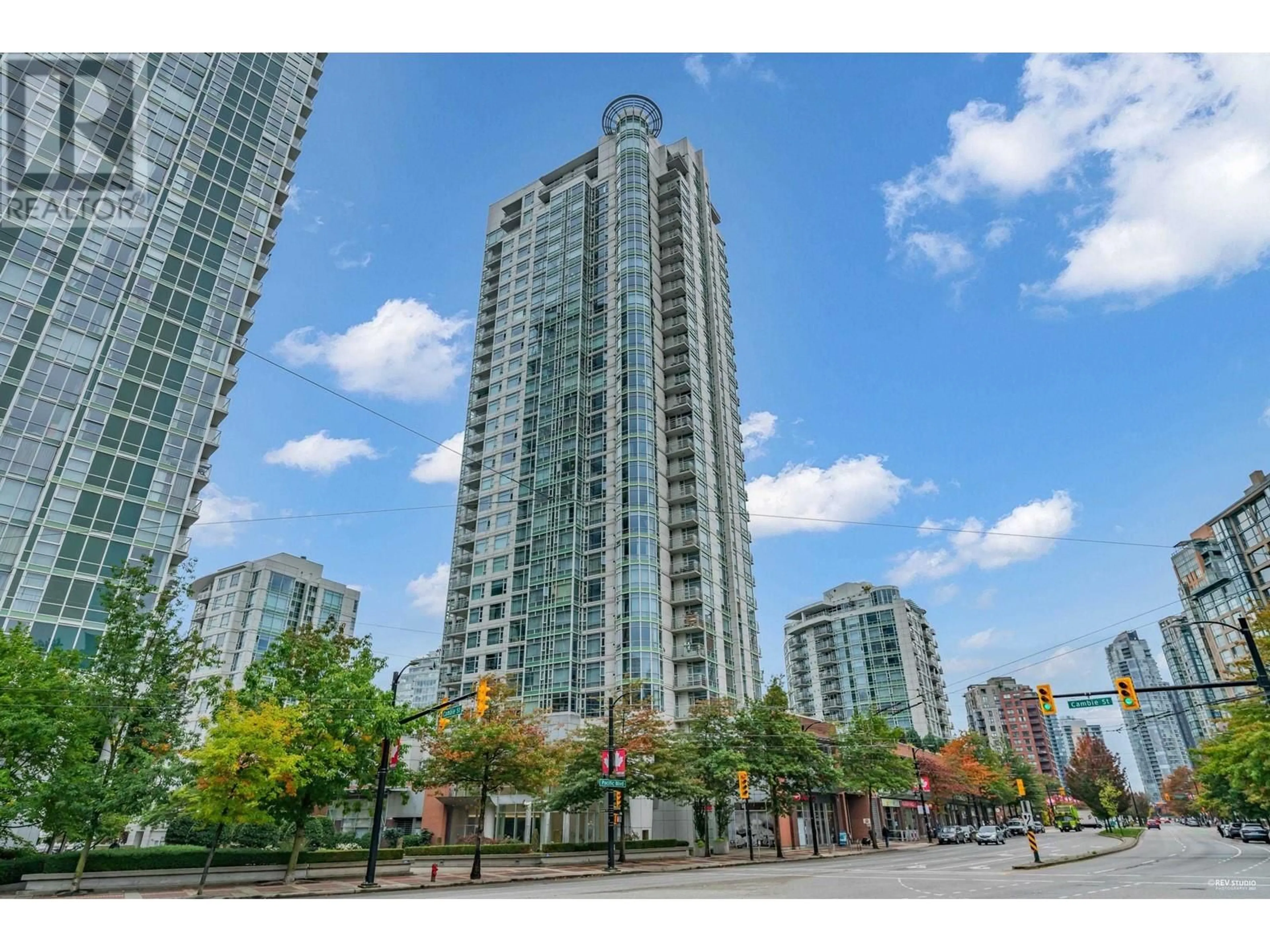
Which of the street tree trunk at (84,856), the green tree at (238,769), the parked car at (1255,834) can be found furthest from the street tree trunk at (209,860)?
the parked car at (1255,834)

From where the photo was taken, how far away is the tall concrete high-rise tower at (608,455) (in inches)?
2434

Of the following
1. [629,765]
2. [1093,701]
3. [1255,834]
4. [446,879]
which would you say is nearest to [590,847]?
[629,765]

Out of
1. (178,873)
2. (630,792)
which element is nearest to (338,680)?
(178,873)

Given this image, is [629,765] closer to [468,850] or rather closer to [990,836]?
[468,850]

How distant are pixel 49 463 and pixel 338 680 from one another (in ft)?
108

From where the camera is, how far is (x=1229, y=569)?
9712 centimetres

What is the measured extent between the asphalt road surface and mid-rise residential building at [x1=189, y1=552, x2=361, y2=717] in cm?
7749

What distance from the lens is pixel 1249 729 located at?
39250 millimetres

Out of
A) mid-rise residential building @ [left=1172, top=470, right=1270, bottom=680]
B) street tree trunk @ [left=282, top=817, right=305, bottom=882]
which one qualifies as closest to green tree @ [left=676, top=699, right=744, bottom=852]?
street tree trunk @ [left=282, top=817, right=305, bottom=882]

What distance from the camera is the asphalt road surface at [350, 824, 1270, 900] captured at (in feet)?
65.9

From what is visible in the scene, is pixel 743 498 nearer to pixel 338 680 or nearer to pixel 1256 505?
pixel 338 680

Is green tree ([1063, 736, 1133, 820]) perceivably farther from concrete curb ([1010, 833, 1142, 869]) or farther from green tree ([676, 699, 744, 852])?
green tree ([676, 699, 744, 852])

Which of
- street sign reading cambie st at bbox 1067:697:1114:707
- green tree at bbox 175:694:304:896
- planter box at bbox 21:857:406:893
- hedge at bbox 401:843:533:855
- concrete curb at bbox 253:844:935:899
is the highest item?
street sign reading cambie st at bbox 1067:697:1114:707

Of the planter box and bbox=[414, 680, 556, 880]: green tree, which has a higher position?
bbox=[414, 680, 556, 880]: green tree
